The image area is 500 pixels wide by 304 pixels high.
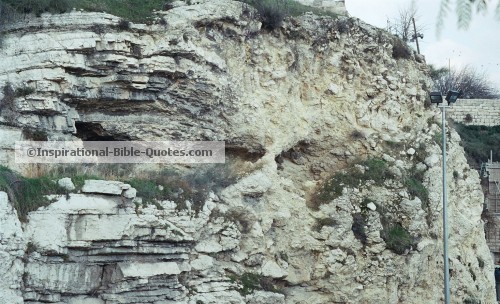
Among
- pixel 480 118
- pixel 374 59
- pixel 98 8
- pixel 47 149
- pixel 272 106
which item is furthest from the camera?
pixel 480 118

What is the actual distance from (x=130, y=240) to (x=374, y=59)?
327 inches

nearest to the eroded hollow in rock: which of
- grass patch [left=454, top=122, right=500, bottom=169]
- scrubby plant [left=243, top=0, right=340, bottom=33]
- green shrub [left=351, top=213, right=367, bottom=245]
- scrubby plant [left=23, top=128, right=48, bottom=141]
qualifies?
scrubby plant [left=23, top=128, right=48, bottom=141]

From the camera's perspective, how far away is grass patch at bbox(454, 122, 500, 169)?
1123 inches

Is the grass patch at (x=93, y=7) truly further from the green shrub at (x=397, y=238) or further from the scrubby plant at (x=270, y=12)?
the green shrub at (x=397, y=238)

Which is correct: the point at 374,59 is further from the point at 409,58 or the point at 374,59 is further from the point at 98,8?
the point at 98,8

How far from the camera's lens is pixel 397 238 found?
51.4 feet

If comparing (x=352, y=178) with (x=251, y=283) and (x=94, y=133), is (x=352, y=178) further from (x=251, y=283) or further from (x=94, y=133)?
(x=94, y=133)

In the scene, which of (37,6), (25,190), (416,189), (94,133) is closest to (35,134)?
(94,133)

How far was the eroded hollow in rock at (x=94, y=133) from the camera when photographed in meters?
14.6

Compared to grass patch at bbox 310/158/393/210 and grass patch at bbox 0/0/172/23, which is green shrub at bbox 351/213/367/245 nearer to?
grass patch at bbox 310/158/393/210

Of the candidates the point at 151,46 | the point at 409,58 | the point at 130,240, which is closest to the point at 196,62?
the point at 151,46

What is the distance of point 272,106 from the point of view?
625 inches

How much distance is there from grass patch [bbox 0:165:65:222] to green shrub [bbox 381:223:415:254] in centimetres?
693

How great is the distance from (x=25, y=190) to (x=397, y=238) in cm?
774
